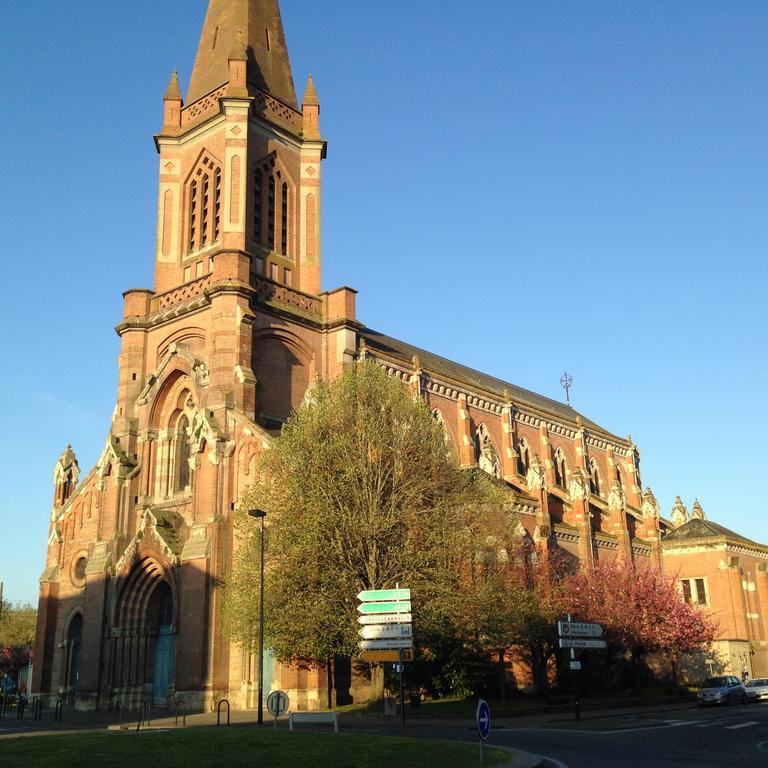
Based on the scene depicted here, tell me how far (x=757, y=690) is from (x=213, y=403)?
29.8 meters

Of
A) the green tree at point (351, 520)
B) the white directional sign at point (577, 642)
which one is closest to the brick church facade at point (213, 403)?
the green tree at point (351, 520)

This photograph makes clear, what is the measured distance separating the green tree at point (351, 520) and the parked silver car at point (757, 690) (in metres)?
17.9

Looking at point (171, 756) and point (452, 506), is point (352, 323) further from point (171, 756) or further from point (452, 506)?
point (171, 756)

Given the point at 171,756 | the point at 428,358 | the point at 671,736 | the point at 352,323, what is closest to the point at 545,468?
the point at 428,358

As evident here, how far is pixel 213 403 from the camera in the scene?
135 feet

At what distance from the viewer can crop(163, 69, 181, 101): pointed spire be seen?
5216cm

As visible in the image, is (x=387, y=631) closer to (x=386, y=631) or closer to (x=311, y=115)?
(x=386, y=631)

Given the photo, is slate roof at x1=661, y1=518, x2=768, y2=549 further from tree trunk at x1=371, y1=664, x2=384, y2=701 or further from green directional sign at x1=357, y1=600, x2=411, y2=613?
green directional sign at x1=357, y1=600, x2=411, y2=613

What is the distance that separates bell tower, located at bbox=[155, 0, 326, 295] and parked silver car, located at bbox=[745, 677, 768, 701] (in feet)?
97.8

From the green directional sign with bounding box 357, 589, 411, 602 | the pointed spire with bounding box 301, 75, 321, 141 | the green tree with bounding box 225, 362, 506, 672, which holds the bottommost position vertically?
the green directional sign with bounding box 357, 589, 411, 602

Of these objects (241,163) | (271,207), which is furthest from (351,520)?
(241,163)

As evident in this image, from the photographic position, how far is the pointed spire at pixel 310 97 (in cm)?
5241

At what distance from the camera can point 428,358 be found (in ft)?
201

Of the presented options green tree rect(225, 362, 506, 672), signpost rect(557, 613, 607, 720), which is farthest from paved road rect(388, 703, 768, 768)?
green tree rect(225, 362, 506, 672)
